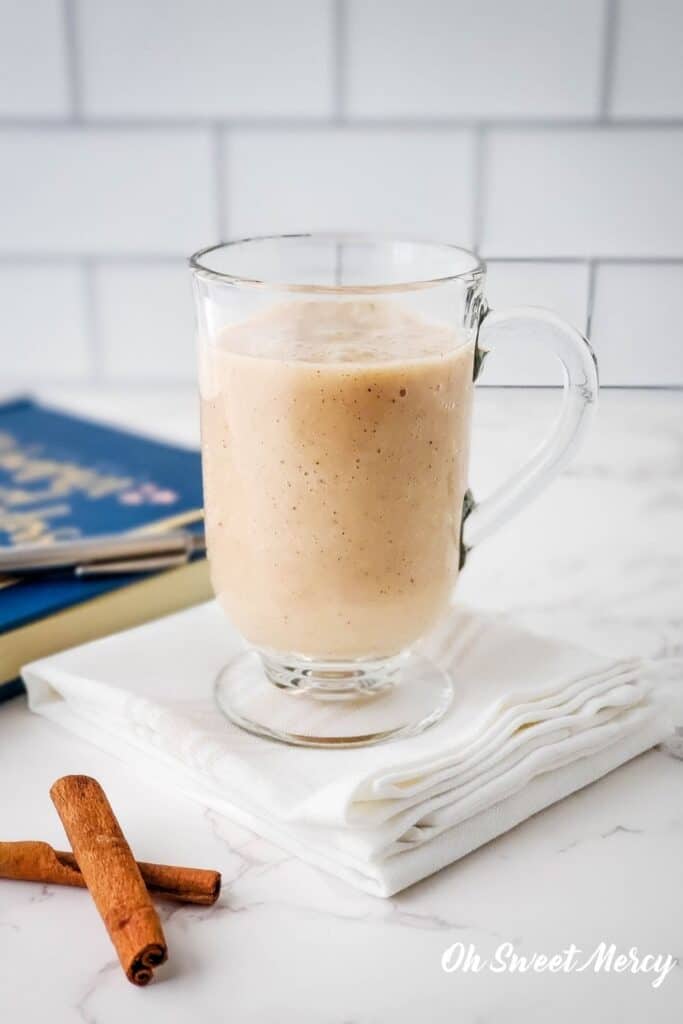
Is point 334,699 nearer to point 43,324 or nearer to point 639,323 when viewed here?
point 639,323

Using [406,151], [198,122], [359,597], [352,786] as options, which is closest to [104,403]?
[198,122]

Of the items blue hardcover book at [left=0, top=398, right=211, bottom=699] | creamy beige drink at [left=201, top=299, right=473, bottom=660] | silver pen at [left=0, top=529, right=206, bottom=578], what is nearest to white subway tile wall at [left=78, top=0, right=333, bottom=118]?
blue hardcover book at [left=0, top=398, right=211, bottom=699]

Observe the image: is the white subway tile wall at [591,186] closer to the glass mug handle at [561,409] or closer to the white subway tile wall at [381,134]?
the white subway tile wall at [381,134]

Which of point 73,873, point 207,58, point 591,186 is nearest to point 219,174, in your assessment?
point 207,58

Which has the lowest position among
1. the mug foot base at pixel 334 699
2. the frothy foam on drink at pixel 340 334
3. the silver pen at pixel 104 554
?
the mug foot base at pixel 334 699

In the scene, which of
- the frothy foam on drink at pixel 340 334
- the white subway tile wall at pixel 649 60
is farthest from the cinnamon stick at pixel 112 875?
the white subway tile wall at pixel 649 60

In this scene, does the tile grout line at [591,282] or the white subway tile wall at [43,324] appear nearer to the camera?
the tile grout line at [591,282]
